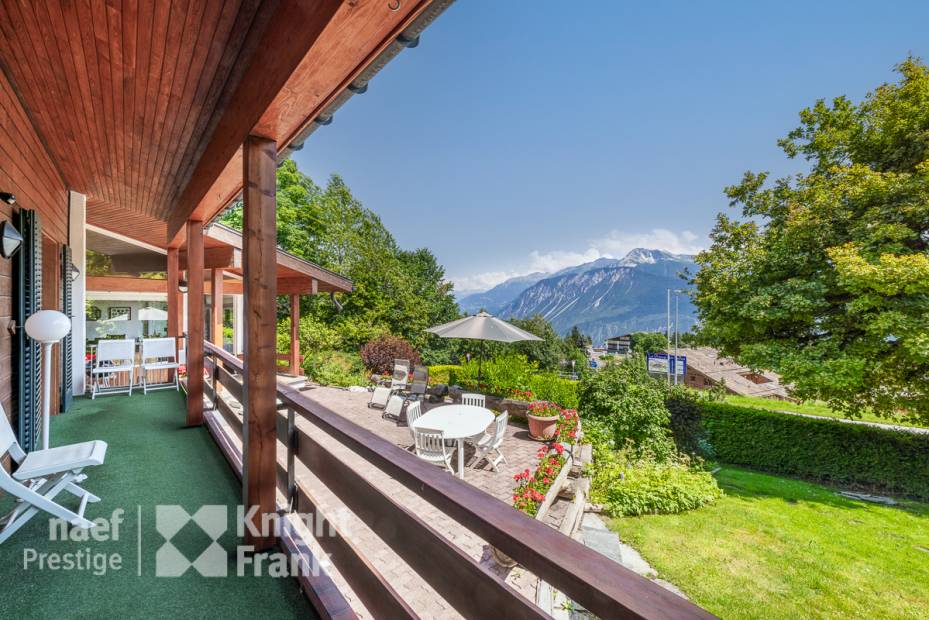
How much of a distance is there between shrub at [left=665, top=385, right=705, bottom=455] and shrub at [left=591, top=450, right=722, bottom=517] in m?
1.27

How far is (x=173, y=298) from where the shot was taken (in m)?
6.85

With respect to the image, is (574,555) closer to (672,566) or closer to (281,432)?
(281,432)

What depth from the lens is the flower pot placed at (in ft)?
22.2

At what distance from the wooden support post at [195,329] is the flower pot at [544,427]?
506 cm

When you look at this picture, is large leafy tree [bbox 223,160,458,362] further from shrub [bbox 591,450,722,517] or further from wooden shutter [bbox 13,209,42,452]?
wooden shutter [bbox 13,209,42,452]

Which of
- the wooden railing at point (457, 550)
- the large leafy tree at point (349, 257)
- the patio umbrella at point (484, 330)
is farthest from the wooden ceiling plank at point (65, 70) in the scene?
the large leafy tree at point (349, 257)

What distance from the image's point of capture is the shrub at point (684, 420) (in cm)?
771

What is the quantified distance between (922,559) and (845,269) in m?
5.35

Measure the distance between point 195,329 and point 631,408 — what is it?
6.93 m

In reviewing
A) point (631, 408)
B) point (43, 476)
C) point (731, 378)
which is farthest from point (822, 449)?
point (731, 378)

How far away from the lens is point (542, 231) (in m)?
83.6

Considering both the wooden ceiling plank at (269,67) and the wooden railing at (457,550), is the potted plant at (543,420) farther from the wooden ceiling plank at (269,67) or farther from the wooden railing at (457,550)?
the wooden ceiling plank at (269,67)

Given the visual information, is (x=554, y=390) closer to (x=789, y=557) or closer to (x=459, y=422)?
(x=459, y=422)

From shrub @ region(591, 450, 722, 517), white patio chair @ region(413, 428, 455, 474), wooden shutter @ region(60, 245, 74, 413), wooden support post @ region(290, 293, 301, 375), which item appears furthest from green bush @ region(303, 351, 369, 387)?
shrub @ region(591, 450, 722, 517)
